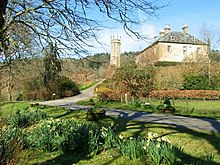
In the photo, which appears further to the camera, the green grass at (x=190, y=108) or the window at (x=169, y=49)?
the window at (x=169, y=49)

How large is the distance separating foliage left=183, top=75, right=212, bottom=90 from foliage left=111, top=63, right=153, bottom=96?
538cm

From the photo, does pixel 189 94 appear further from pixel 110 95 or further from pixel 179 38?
pixel 179 38

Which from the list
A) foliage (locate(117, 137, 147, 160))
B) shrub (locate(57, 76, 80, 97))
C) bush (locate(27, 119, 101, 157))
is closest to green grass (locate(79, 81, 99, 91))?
shrub (locate(57, 76, 80, 97))

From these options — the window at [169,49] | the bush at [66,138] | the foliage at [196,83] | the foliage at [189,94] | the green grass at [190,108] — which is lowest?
the green grass at [190,108]

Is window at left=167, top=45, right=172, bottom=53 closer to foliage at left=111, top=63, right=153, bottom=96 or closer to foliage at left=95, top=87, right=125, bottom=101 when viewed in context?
foliage at left=95, top=87, right=125, bottom=101

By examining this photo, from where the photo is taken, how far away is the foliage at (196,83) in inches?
1157

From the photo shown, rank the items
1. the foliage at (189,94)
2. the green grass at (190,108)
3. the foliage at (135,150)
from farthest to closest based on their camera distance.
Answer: the foliage at (189,94) → the green grass at (190,108) → the foliage at (135,150)

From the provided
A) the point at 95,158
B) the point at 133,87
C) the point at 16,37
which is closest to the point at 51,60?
the point at 16,37

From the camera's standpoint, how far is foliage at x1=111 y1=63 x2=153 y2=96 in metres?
25.5

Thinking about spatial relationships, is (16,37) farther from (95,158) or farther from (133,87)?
(133,87)

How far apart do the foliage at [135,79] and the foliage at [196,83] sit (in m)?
5.38

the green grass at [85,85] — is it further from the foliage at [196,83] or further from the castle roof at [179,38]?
the foliage at [196,83]

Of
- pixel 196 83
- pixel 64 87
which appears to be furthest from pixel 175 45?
pixel 196 83

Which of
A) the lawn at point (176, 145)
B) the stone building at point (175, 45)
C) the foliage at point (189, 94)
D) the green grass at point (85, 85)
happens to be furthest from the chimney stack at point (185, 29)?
the lawn at point (176, 145)
